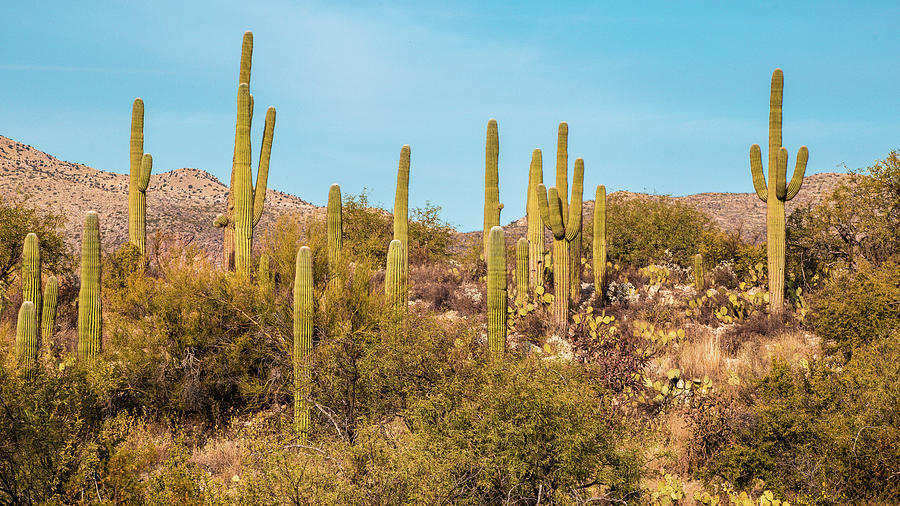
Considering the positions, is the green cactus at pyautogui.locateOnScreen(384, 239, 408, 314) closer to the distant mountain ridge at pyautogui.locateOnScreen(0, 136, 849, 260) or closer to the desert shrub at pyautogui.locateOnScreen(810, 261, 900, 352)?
the desert shrub at pyautogui.locateOnScreen(810, 261, 900, 352)

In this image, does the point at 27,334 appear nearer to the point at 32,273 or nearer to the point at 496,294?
the point at 32,273

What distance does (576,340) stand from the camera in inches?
505

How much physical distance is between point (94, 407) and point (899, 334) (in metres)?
11.2

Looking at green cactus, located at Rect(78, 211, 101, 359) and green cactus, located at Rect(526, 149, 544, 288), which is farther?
green cactus, located at Rect(526, 149, 544, 288)

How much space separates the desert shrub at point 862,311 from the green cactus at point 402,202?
342 inches

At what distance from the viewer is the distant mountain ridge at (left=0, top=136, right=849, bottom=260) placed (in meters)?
42.6

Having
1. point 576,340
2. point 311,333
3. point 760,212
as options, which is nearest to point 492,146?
point 576,340

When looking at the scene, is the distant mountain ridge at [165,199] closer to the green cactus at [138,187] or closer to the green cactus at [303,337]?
the green cactus at [138,187]

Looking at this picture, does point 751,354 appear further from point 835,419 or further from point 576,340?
point 835,419

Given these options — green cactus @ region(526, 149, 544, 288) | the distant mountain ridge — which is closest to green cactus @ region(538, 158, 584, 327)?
green cactus @ region(526, 149, 544, 288)

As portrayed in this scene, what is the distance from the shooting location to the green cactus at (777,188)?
56.5 ft

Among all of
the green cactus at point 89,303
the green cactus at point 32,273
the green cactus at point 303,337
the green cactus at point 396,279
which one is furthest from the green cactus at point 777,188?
the green cactus at point 32,273

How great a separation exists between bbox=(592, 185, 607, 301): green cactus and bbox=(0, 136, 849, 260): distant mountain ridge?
13.9m

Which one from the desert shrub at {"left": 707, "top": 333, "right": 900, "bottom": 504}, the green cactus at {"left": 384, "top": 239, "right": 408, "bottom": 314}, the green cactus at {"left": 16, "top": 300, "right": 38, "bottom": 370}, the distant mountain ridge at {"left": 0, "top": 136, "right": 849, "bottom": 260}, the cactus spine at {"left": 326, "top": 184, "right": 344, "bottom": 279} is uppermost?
the distant mountain ridge at {"left": 0, "top": 136, "right": 849, "bottom": 260}
